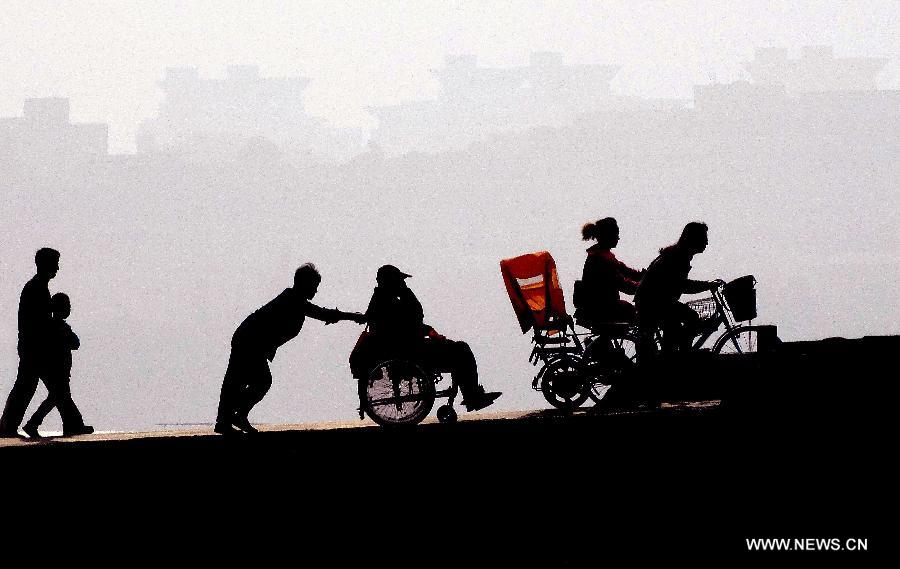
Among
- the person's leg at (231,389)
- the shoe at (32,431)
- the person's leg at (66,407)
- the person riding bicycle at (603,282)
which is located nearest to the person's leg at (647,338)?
the person riding bicycle at (603,282)

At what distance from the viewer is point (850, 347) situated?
8867 millimetres

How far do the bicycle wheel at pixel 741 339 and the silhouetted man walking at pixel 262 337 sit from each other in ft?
10.9

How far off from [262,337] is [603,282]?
297 centimetres

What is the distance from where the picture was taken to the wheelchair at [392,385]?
924 cm

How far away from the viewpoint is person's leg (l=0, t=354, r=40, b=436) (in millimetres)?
10594

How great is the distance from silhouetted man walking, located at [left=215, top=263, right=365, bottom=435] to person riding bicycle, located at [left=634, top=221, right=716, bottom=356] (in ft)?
7.87

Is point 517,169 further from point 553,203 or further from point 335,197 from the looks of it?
point 335,197

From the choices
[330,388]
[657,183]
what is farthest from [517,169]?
[330,388]

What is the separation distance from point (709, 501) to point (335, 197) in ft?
609

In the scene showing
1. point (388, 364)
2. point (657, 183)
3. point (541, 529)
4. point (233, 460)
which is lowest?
point (541, 529)

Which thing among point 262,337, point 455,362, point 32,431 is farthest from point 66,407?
point 455,362

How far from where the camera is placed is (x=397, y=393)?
9.33 meters

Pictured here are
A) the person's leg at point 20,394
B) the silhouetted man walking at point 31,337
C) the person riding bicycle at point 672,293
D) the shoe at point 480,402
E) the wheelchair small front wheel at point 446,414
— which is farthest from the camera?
the person's leg at point 20,394

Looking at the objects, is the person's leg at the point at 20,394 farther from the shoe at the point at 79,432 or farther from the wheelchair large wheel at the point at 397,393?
the wheelchair large wheel at the point at 397,393
